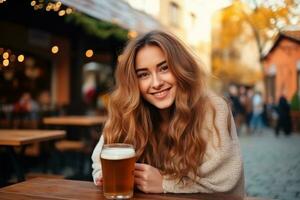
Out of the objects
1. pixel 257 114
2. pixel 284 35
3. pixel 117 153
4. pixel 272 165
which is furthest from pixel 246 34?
pixel 117 153

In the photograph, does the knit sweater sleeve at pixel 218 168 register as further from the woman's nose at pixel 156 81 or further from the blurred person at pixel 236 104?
the blurred person at pixel 236 104

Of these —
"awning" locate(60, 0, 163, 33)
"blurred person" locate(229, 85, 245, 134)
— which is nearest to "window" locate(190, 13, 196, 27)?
"awning" locate(60, 0, 163, 33)

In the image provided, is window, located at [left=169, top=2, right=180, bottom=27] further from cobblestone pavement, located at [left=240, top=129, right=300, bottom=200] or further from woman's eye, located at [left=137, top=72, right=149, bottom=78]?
woman's eye, located at [left=137, top=72, right=149, bottom=78]

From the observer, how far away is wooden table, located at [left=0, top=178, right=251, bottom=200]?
1.26 metres

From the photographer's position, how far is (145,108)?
1713 millimetres

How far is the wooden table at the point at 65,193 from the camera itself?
1.26 m

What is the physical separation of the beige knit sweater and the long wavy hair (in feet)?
0.12

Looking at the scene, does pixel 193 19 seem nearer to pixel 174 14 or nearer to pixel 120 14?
pixel 174 14

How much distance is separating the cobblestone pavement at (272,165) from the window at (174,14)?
127 centimetres

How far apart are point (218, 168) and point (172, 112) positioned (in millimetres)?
369

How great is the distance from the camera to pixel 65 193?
1.30m

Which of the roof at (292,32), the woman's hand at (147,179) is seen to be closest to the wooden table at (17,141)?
the woman's hand at (147,179)

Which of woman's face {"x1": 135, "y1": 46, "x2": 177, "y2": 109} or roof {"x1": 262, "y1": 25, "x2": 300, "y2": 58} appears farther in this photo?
roof {"x1": 262, "y1": 25, "x2": 300, "y2": 58}

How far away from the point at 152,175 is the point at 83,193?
25 centimetres
